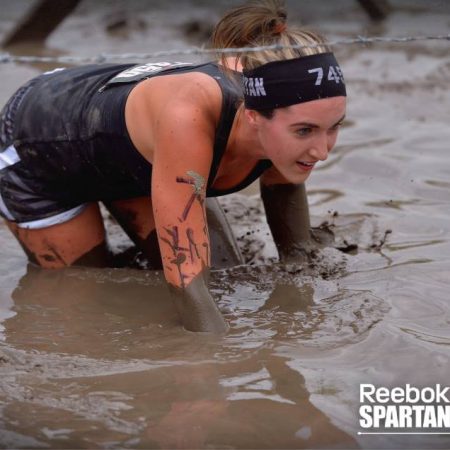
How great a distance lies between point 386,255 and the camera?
4285mm

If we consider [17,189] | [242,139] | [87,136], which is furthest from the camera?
[17,189]

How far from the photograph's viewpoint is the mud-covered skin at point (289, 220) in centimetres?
412

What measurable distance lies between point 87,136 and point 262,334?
1035 millimetres

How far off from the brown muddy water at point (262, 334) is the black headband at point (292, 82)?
0.88 m

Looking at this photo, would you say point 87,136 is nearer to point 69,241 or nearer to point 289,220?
point 69,241

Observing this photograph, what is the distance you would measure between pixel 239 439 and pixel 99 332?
98 centimetres

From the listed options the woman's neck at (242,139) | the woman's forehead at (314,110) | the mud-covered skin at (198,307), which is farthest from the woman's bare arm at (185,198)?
the woman's forehead at (314,110)

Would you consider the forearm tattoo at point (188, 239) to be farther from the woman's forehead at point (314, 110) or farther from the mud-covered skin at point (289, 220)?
the mud-covered skin at point (289, 220)

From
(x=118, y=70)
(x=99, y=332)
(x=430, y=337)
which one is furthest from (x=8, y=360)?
(x=430, y=337)

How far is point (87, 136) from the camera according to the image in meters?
3.67

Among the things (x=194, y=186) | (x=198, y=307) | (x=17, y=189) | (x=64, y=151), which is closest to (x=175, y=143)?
(x=194, y=186)

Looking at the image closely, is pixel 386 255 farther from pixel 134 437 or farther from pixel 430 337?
pixel 134 437

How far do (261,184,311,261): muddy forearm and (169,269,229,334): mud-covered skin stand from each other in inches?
33.0

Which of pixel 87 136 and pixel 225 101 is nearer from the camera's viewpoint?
pixel 225 101
